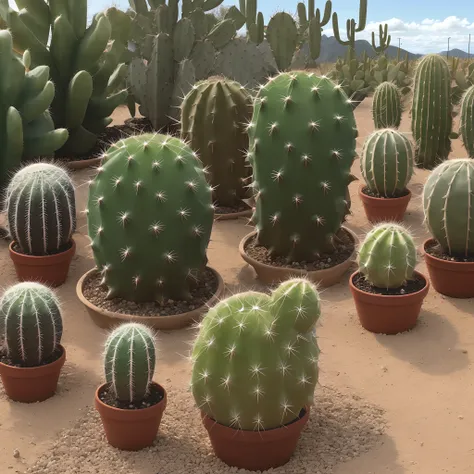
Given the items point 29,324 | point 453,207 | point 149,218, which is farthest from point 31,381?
point 453,207

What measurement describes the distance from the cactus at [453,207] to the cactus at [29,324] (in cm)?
264

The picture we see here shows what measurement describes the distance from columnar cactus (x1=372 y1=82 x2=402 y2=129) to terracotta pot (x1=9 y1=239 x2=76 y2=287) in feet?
15.6

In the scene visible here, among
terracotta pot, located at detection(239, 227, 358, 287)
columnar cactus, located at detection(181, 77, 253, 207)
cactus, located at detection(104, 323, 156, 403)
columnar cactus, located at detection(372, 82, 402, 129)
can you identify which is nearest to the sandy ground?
terracotta pot, located at detection(239, 227, 358, 287)

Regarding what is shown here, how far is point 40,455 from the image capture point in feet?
11.2

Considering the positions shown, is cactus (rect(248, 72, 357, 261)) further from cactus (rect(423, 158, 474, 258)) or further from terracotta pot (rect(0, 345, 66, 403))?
terracotta pot (rect(0, 345, 66, 403))

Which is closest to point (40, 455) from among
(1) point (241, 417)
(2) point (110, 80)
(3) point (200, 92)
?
(1) point (241, 417)

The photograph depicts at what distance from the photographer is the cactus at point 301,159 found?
4891mm

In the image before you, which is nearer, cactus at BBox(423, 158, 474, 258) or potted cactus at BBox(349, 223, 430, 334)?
potted cactus at BBox(349, 223, 430, 334)

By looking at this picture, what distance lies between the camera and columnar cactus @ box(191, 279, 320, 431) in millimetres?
3066

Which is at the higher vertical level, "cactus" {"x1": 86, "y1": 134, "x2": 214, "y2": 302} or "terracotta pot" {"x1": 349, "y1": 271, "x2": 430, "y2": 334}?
"cactus" {"x1": 86, "y1": 134, "x2": 214, "y2": 302}

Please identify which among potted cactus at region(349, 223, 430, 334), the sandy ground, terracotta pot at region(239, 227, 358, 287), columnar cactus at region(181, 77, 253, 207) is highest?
columnar cactus at region(181, 77, 253, 207)

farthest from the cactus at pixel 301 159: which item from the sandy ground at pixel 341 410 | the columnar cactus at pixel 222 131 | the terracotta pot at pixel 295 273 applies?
the columnar cactus at pixel 222 131

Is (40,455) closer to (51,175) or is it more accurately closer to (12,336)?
(12,336)

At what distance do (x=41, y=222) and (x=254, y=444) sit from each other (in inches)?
102
